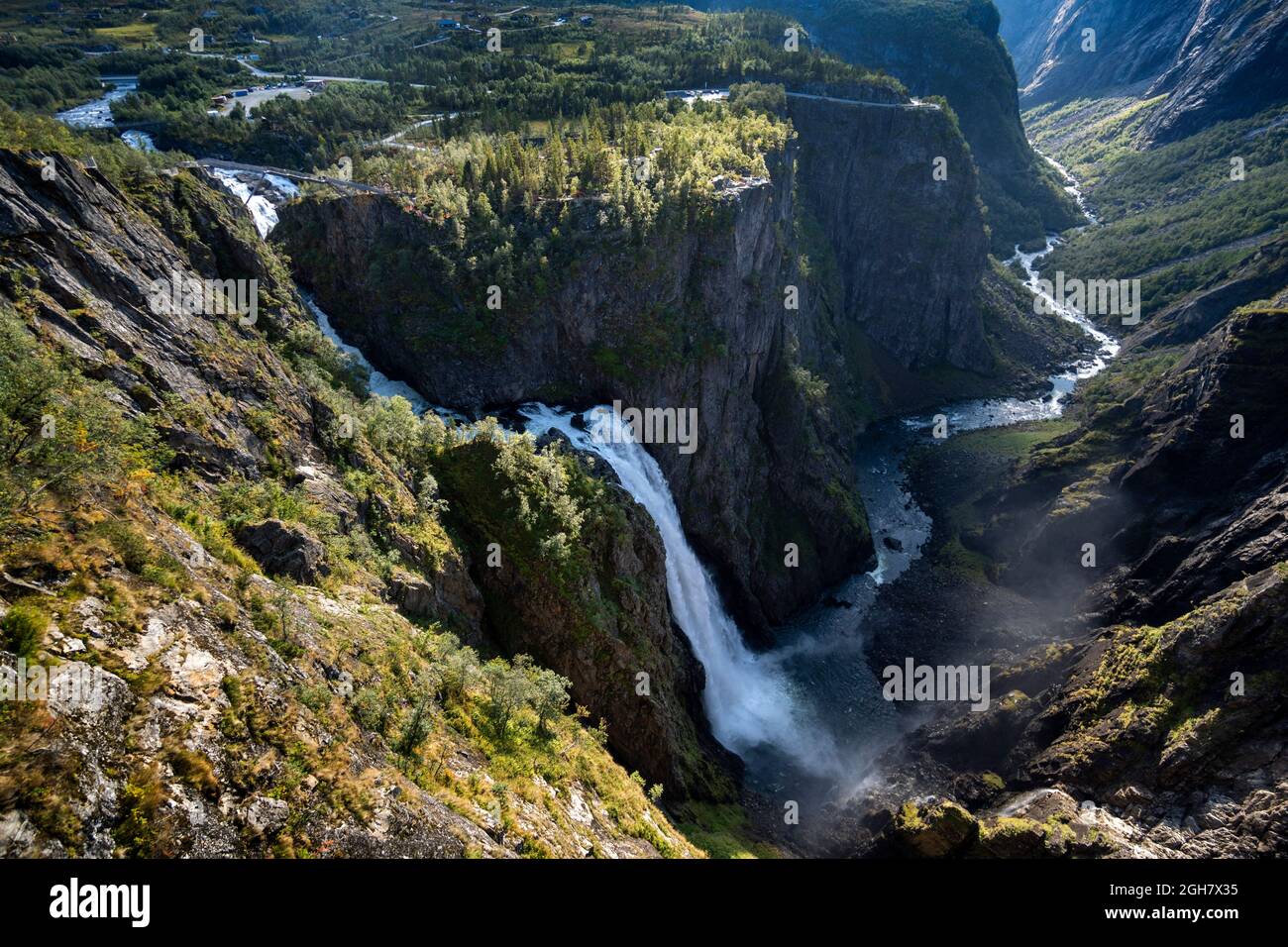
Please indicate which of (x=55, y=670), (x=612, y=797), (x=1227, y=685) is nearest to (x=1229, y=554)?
(x=1227, y=685)

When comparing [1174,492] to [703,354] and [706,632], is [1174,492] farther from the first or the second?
[706,632]

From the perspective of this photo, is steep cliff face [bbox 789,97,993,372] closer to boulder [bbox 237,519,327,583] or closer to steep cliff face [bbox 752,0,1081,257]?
steep cliff face [bbox 752,0,1081,257]

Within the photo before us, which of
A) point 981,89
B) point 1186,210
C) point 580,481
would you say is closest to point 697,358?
point 580,481

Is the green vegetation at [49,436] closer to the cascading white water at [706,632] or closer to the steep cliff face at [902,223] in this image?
the cascading white water at [706,632]

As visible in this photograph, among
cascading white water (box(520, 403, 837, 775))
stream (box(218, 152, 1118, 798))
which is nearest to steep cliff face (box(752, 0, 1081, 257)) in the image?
stream (box(218, 152, 1118, 798))

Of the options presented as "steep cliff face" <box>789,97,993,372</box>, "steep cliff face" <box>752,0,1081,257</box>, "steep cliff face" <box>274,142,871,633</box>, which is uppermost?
"steep cliff face" <box>752,0,1081,257</box>

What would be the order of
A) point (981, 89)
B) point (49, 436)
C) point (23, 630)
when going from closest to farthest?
point (23, 630), point (49, 436), point (981, 89)
